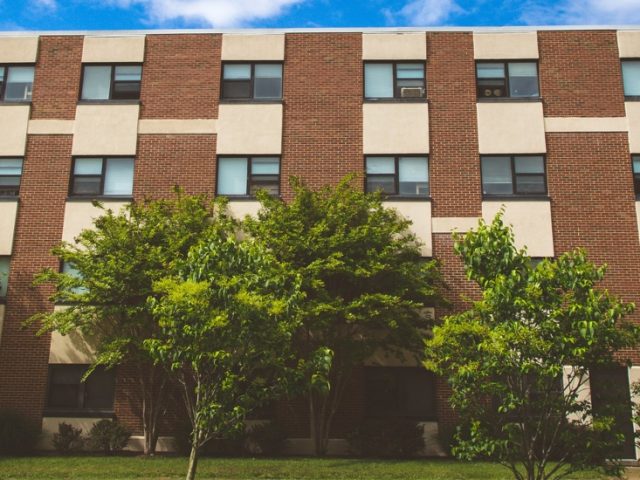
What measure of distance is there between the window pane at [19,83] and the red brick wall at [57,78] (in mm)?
314

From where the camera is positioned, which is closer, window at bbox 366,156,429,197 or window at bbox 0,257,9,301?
window at bbox 0,257,9,301

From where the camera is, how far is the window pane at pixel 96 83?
21.3 meters

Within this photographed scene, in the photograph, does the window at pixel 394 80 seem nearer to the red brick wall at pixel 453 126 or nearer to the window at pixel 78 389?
the red brick wall at pixel 453 126

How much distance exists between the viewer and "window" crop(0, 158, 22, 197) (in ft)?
67.0

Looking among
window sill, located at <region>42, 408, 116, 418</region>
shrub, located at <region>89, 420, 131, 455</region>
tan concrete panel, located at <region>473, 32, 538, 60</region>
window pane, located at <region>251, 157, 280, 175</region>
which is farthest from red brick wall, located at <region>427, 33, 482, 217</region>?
window sill, located at <region>42, 408, 116, 418</region>

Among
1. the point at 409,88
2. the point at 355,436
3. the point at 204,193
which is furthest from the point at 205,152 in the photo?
the point at 355,436

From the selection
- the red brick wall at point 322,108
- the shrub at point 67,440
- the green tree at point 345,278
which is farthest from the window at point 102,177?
the shrub at point 67,440

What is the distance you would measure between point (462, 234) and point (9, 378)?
43.5 feet

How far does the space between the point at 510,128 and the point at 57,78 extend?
45.9 feet

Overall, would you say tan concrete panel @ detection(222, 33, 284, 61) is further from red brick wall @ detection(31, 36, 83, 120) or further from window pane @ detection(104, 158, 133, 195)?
red brick wall @ detection(31, 36, 83, 120)

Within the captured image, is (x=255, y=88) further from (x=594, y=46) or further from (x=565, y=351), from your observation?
(x=565, y=351)

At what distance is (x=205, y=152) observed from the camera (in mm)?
20531

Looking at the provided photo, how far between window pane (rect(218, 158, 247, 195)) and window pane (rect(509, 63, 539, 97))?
28.1ft

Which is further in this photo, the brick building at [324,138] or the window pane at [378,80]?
the window pane at [378,80]
